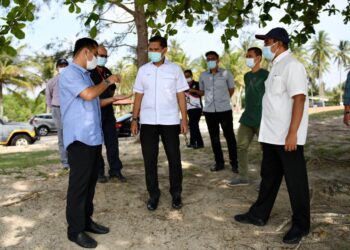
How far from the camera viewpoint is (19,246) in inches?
143

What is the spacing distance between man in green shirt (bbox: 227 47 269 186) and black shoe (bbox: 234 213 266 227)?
1.34 meters

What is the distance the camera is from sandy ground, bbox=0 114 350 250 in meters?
3.64

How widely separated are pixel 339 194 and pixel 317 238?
147 cm

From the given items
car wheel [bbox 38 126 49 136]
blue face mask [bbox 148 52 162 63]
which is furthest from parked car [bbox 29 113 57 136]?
blue face mask [bbox 148 52 162 63]

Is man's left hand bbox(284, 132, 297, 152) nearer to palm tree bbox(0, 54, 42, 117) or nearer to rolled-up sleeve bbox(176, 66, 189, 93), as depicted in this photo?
rolled-up sleeve bbox(176, 66, 189, 93)

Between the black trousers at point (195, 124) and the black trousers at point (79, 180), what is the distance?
19.2 ft

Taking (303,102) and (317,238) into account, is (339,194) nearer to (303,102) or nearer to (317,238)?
(317,238)

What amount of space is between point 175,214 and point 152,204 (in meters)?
0.30

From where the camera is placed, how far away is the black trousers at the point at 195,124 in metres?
9.29

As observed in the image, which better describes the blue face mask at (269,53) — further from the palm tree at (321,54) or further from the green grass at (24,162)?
the palm tree at (321,54)

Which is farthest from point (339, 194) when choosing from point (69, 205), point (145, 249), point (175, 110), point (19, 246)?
point (19, 246)

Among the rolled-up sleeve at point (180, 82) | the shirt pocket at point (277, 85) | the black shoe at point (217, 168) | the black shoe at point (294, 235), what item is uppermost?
the rolled-up sleeve at point (180, 82)

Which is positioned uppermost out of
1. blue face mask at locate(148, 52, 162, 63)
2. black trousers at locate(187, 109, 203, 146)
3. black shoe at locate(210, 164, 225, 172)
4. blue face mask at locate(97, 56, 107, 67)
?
blue face mask at locate(97, 56, 107, 67)

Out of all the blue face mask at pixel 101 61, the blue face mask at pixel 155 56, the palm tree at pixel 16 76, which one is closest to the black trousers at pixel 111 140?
the blue face mask at pixel 101 61
